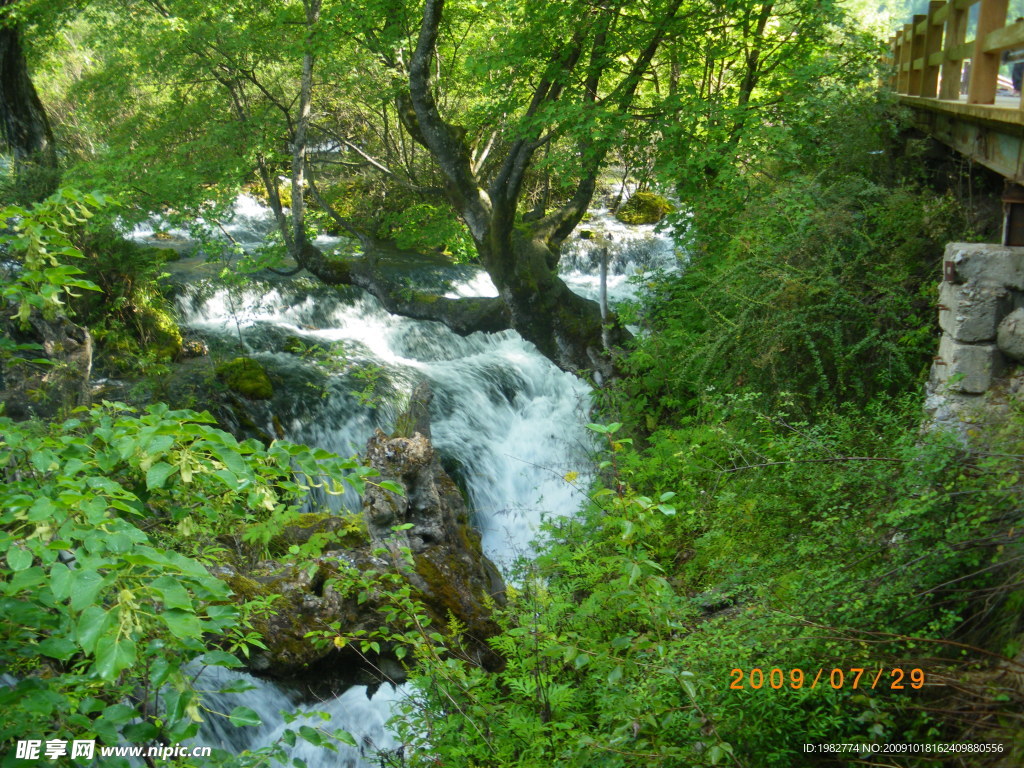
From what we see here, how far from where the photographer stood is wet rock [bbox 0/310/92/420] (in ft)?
27.4

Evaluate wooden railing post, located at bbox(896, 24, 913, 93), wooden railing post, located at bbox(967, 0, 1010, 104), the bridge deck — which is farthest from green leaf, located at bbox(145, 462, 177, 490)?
wooden railing post, located at bbox(896, 24, 913, 93)

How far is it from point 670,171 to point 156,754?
22.4 feet

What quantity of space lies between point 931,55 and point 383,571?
7363 mm

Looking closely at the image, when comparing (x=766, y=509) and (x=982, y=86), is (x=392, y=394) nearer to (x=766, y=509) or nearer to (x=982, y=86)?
(x=766, y=509)

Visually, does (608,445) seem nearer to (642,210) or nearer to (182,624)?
(182,624)

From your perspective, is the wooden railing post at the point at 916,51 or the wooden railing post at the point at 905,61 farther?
the wooden railing post at the point at 905,61

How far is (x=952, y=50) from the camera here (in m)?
6.06

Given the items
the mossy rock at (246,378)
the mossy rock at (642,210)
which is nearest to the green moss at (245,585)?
the mossy rock at (246,378)

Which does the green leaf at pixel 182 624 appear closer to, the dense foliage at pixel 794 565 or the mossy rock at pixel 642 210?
the dense foliage at pixel 794 565

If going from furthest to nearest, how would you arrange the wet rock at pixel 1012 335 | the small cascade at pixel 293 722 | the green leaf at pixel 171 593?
the small cascade at pixel 293 722 → the wet rock at pixel 1012 335 → the green leaf at pixel 171 593

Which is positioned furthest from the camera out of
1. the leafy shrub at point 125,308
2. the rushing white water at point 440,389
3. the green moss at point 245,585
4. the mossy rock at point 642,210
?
the mossy rock at point 642,210

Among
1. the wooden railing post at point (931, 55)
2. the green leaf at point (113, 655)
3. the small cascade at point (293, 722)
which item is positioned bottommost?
the small cascade at point (293, 722)
